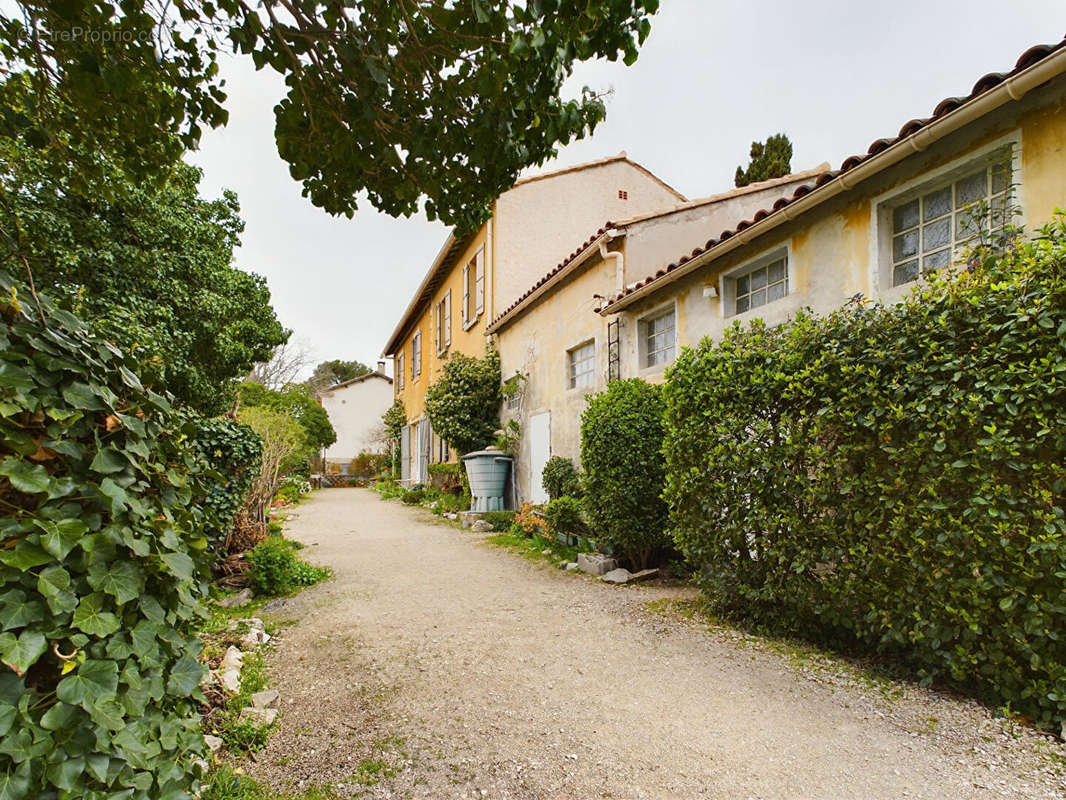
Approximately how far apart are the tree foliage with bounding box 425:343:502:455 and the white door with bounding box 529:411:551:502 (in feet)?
6.29

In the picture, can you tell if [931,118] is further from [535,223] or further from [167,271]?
[167,271]

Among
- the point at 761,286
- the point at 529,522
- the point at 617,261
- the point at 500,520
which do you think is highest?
the point at 617,261

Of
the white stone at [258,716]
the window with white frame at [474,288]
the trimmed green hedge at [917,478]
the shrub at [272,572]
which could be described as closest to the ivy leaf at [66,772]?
the white stone at [258,716]

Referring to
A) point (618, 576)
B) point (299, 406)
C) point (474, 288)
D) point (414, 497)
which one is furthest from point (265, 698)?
point (299, 406)

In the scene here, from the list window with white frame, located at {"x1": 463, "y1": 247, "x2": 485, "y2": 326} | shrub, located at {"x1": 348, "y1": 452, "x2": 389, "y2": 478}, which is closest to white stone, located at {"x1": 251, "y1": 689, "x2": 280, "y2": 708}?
window with white frame, located at {"x1": 463, "y1": 247, "x2": 485, "y2": 326}

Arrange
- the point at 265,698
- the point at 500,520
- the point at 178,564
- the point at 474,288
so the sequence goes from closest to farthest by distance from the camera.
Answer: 1. the point at 178,564
2. the point at 265,698
3. the point at 500,520
4. the point at 474,288

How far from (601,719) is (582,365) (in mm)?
6368

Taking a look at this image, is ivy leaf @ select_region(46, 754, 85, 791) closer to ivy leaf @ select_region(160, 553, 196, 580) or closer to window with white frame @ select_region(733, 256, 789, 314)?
ivy leaf @ select_region(160, 553, 196, 580)

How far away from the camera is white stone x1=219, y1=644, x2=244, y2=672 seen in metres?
3.40

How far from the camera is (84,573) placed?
1121 millimetres

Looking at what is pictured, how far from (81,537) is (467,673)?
9.61ft

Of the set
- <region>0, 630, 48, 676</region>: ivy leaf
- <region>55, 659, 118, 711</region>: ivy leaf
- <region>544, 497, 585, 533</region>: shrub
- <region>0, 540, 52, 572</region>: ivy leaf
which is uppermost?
<region>0, 540, 52, 572</region>: ivy leaf

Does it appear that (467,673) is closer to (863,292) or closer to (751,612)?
(751,612)

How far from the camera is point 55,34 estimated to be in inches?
101
